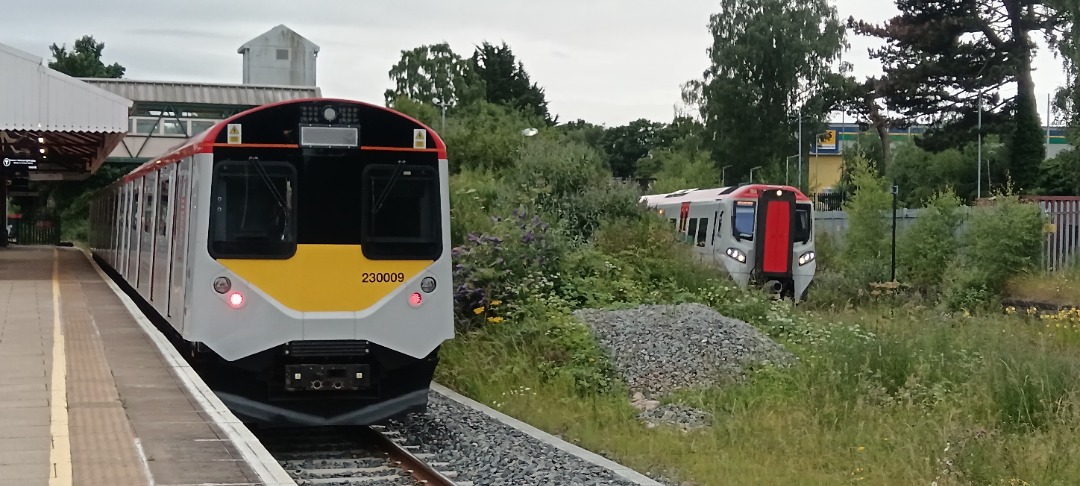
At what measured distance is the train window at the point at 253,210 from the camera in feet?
32.6

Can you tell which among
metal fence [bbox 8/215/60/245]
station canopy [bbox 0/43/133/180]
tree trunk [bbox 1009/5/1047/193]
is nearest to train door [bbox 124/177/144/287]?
station canopy [bbox 0/43/133/180]

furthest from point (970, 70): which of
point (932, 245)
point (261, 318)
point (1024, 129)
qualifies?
point (261, 318)

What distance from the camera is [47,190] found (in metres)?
64.4

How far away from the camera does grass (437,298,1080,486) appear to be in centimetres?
912

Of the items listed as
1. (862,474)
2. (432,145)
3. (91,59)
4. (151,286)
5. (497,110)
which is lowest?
(862,474)

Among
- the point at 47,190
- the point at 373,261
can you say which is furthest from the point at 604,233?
the point at 47,190

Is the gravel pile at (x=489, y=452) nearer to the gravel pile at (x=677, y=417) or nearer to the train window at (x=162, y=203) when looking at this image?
the gravel pile at (x=677, y=417)

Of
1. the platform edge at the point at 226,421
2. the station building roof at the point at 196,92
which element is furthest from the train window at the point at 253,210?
the station building roof at the point at 196,92

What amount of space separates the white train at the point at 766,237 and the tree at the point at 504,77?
42.1 meters

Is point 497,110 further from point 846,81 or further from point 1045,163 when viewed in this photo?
point 1045,163

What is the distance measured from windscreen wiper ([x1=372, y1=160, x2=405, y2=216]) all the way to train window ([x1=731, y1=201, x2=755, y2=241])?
15.9 meters

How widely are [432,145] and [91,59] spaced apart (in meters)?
73.2

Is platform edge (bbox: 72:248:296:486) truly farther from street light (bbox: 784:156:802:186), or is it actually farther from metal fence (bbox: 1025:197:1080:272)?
street light (bbox: 784:156:802:186)

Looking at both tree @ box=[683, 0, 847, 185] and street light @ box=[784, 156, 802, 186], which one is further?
street light @ box=[784, 156, 802, 186]
